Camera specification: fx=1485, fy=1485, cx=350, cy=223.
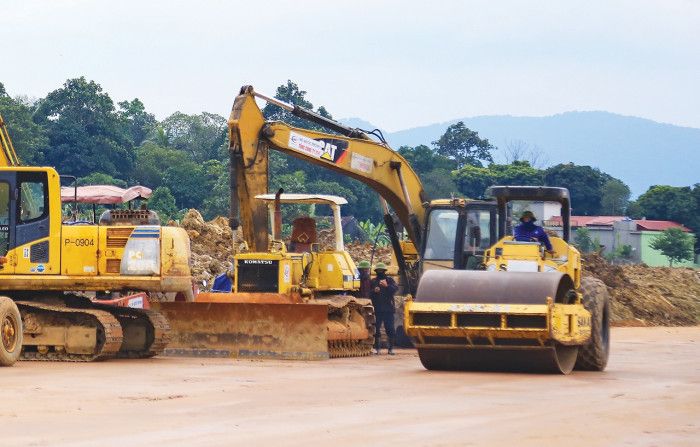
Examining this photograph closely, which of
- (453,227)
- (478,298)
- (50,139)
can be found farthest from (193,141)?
(478,298)

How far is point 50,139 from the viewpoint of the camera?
84500 millimetres

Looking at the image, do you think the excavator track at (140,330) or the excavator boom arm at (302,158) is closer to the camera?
the excavator track at (140,330)

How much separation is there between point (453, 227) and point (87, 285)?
8.68m

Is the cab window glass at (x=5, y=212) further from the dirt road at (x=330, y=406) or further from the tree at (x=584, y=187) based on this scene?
the tree at (x=584, y=187)

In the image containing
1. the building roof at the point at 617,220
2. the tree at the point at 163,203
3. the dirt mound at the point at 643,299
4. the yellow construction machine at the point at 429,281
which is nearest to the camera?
the yellow construction machine at the point at 429,281

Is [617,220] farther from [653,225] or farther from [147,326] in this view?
[147,326]

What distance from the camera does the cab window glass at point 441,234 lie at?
29.8 m

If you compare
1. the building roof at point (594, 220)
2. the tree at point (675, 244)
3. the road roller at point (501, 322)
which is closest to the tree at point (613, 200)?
the building roof at point (594, 220)

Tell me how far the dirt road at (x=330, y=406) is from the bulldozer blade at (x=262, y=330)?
2.39 ft

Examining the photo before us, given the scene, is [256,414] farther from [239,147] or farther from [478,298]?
[239,147]

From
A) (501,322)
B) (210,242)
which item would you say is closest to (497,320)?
(501,322)

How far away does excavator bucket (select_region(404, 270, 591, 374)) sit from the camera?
2162 centimetres

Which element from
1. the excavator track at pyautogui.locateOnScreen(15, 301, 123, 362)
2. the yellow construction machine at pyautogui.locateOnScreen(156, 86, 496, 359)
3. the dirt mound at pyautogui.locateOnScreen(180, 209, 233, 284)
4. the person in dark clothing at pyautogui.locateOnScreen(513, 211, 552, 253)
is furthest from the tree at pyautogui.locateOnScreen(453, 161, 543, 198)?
the excavator track at pyautogui.locateOnScreen(15, 301, 123, 362)

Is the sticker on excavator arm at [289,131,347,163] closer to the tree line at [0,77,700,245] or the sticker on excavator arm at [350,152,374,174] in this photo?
the sticker on excavator arm at [350,152,374,174]
